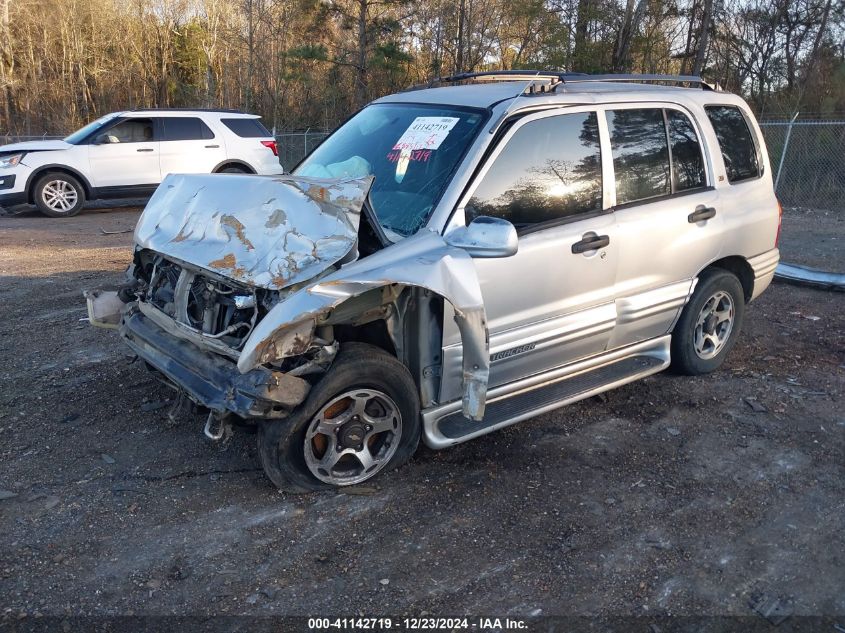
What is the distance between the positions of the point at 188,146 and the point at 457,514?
12.0 meters

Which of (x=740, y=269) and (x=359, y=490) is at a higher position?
(x=740, y=269)

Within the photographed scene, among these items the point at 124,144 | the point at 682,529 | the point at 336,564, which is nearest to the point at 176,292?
the point at 336,564

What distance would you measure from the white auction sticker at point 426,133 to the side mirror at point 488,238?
86cm

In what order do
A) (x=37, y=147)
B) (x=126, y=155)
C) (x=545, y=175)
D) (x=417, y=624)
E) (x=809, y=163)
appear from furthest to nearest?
(x=809, y=163) → (x=126, y=155) → (x=37, y=147) → (x=545, y=175) → (x=417, y=624)

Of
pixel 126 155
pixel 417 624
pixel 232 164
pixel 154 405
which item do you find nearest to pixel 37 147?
pixel 126 155

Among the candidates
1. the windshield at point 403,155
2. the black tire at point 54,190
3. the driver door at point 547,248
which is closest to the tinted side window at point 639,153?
the driver door at point 547,248

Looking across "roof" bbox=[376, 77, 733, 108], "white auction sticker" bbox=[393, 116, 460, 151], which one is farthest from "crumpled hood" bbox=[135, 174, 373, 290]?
"roof" bbox=[376, 77, 733, 108]

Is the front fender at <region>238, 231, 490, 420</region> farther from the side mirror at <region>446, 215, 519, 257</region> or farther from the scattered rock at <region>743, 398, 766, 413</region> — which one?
the scattered rock at <region>743, 398, 766, 413</region>

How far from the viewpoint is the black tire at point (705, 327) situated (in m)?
5.00

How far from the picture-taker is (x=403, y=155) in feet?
13.8

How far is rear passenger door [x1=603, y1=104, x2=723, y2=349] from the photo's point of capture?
174 inches

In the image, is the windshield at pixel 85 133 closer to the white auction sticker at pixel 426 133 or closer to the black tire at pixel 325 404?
the white auction sticker at pixel 426 133

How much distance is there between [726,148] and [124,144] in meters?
11.4

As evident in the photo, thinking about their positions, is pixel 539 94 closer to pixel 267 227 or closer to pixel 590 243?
pixel 590 243
